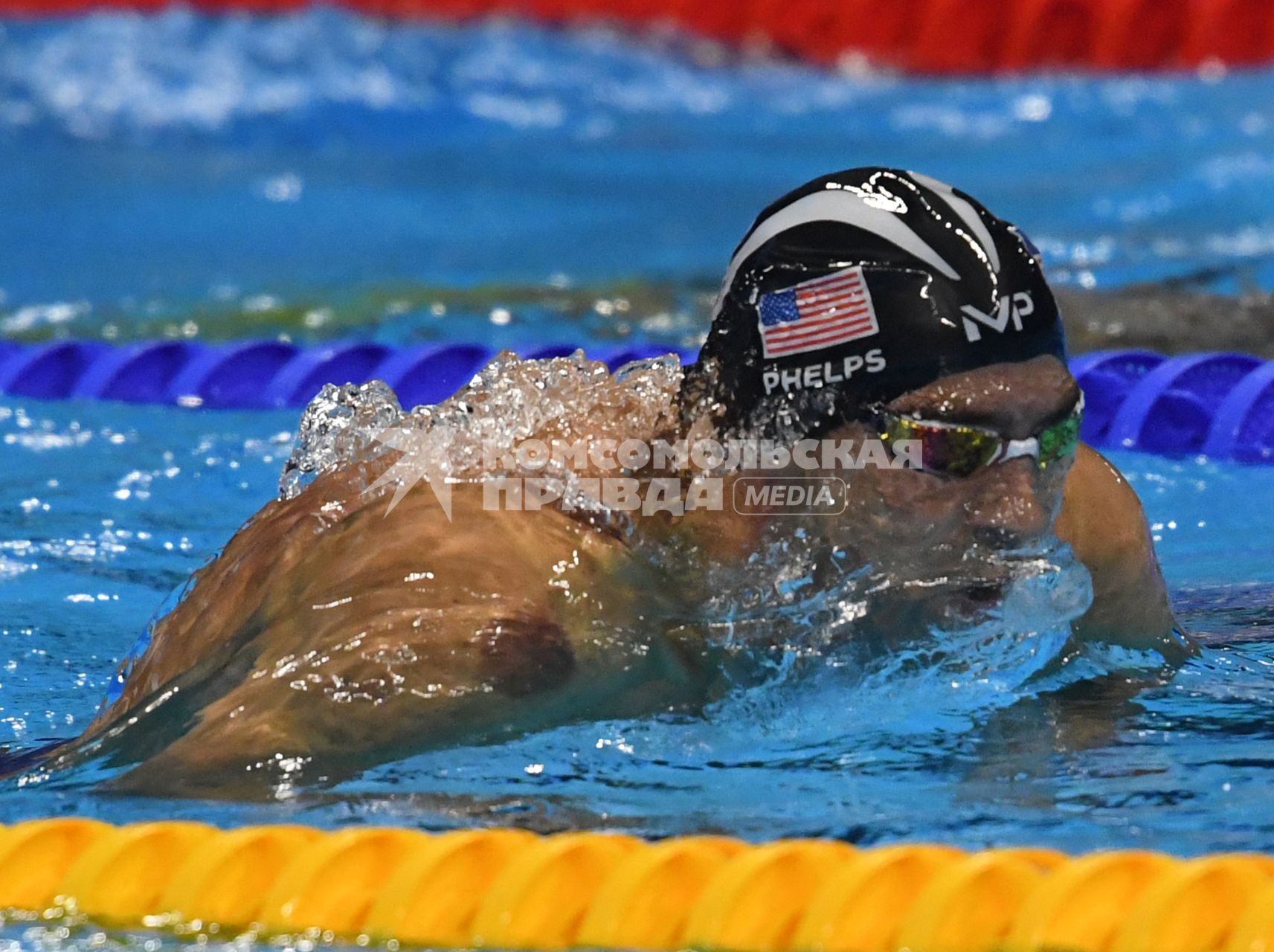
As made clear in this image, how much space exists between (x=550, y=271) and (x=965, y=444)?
15.5ft

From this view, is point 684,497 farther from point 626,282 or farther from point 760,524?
point 626,282

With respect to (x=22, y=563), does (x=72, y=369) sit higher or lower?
higher

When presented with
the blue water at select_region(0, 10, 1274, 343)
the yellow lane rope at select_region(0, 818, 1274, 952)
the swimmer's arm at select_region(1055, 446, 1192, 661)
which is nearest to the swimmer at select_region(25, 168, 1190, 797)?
the yellow lane rope at select_region(0, 818, 1274, 952)

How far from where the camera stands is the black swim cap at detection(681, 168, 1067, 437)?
2.55m

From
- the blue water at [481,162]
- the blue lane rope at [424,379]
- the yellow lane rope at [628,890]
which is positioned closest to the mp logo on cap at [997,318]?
the yellow lane rope at [628,890]

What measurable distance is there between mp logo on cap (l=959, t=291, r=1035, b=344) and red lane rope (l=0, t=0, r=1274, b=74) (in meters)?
7.11

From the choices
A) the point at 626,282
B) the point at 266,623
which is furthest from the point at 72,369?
the point at 266,623

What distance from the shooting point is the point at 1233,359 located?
15.9 feet

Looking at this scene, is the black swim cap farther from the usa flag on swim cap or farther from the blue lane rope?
the blue lane rope

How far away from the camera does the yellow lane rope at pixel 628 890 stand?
2033 millimetres

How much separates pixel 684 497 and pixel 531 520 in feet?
0.71

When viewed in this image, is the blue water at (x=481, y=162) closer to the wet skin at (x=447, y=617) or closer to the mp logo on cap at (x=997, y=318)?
the wet skin at (x=447, y=617)

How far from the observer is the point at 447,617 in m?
2.45

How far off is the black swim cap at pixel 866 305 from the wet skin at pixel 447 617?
0.05 meters
